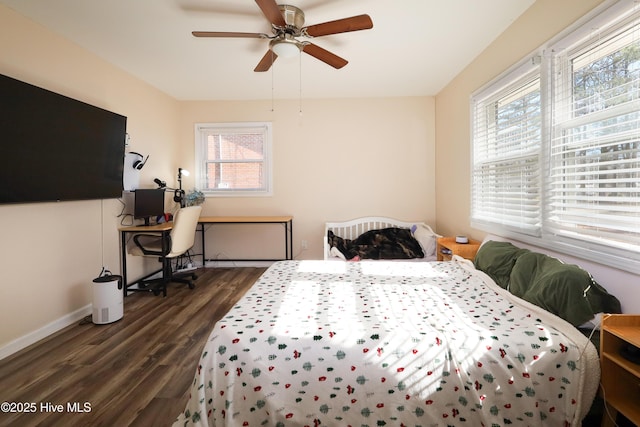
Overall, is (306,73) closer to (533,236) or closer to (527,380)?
(533,236)

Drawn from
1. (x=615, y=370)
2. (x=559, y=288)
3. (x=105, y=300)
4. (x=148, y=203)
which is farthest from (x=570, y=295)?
(x=148, y=203)

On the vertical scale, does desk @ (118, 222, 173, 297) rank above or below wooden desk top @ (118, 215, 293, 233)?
below

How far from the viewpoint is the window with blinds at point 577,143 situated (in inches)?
→ 62.8

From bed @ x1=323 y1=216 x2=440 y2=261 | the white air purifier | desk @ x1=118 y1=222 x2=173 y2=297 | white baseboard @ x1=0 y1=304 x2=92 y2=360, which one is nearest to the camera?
white baseboard @ x1=0 y1=304 x2=92 y2=360

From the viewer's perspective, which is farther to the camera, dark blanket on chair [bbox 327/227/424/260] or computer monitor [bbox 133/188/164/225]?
dark blanket on chair [bbox 327/227/424/260]

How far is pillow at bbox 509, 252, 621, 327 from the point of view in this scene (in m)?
1.56

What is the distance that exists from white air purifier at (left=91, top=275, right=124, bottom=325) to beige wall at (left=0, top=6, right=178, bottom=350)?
28cm

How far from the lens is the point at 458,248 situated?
3061 millimetres

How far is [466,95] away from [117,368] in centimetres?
404

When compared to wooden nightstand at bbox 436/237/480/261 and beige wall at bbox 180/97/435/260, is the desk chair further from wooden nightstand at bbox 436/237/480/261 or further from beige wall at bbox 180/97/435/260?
wooden nightstand at bbox 436/237/480/261

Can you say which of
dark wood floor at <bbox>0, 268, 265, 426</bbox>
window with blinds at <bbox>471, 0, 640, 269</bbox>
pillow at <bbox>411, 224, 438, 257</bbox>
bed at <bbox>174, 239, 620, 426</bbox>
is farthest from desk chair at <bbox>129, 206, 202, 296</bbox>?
window with blinds at <bbox>471, 0, 640, 269</bbox>

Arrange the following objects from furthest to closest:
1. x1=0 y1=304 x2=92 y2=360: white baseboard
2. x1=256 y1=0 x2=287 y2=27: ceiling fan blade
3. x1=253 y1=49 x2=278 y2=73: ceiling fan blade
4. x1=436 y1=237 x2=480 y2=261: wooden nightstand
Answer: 1. x1=436 y1=237 x2=480 y2=261: wooden nightstand
2. x1=253 y1=49 x2=278 y2=73: ceiling fan blade
3. x1=0 y1=304 x2=92 y2=360: white baseboard
4. x1=256 y1=0 x2=287 y2=27: ceiling fan blade

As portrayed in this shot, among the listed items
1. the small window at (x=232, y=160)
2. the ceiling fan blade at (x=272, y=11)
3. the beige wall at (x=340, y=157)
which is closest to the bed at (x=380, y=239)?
the beige wall at (x=340, y=157)

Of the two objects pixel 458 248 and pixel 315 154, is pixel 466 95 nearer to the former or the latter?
pixel 458 248
